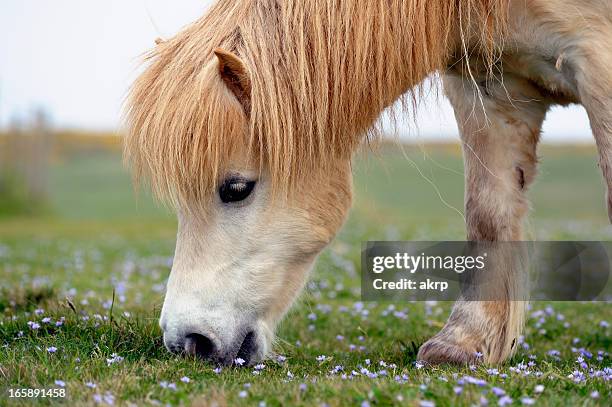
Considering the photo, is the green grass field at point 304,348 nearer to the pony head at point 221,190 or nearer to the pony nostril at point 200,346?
the pony nostril at point 200,346

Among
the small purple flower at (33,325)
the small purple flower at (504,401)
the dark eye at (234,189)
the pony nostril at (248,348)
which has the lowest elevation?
the small purple flower at (33,325)

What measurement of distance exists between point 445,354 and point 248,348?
1.16 meters

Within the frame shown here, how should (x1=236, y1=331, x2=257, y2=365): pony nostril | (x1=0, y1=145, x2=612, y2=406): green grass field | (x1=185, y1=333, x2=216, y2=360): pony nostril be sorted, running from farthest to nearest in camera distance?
(x1=236, y1=331, x2=257, y2=365): pony nostril → (x1=185, y1=333, x2=216, y2=360): pony nostril → (x1=0, y1=145, x2=612, y2=406): green grass field

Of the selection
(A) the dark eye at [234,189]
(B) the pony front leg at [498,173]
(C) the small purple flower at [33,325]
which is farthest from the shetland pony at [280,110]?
(C) the small purple flower at [33,325]

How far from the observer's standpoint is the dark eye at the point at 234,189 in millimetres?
3703

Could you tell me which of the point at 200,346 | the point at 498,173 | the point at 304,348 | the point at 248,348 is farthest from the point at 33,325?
the point at 498,173

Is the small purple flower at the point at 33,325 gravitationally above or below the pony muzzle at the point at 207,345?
below

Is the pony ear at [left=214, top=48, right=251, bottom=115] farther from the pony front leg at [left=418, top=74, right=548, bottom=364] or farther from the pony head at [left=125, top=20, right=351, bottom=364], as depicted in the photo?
the pony front leg at [left=418, top=74, right=548, bottom=364]

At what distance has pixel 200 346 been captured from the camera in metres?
3.54

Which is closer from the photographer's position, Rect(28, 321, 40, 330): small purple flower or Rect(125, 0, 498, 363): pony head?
Rect(125, 0, 498, 363): pony head

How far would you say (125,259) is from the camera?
32.0ft

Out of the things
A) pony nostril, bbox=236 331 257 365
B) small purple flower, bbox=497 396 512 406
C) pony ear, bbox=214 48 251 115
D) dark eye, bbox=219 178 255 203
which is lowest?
pony nostril, bbox=236 331 257 365

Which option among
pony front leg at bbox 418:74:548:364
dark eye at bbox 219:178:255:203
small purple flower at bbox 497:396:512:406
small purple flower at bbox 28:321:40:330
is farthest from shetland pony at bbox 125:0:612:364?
small purple flower at bbox 497:396:512:406

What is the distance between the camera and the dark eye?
370cm
